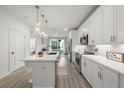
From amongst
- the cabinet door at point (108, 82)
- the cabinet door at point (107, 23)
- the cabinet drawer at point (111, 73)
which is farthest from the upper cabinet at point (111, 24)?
the cabinet door at point (108, 82)

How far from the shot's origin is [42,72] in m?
3.18

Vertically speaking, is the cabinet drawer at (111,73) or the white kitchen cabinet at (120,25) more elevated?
the white kitchen cabinet at (120,25)

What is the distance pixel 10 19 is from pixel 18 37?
44.7 inches

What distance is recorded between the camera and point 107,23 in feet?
9.32

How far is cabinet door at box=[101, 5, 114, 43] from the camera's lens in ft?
8.59

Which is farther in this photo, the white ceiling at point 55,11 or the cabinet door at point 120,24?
the white ceiling at point 55,11

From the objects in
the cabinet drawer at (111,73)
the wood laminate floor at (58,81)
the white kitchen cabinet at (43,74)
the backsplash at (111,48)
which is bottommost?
the wood laminate floor at (58,81)

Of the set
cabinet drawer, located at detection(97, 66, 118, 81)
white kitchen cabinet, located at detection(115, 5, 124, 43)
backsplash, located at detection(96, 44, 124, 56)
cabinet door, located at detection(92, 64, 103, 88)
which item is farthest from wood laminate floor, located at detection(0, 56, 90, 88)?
white kitchen cabinet, located at detection(115, 5, 124, 43)

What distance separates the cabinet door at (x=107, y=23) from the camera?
103 inches

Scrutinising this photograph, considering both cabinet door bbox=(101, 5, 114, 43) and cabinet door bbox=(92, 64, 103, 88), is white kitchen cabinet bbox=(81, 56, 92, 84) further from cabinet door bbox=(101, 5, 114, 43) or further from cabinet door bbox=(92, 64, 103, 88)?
cabinet door bbox=(101, 5, 114, 43)

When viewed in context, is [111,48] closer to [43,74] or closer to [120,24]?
[120,24]

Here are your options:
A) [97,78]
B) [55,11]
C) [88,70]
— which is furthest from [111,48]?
[55,11]

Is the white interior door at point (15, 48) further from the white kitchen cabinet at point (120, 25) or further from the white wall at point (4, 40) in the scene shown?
the white kitchen cabinet at point (120, 25)
